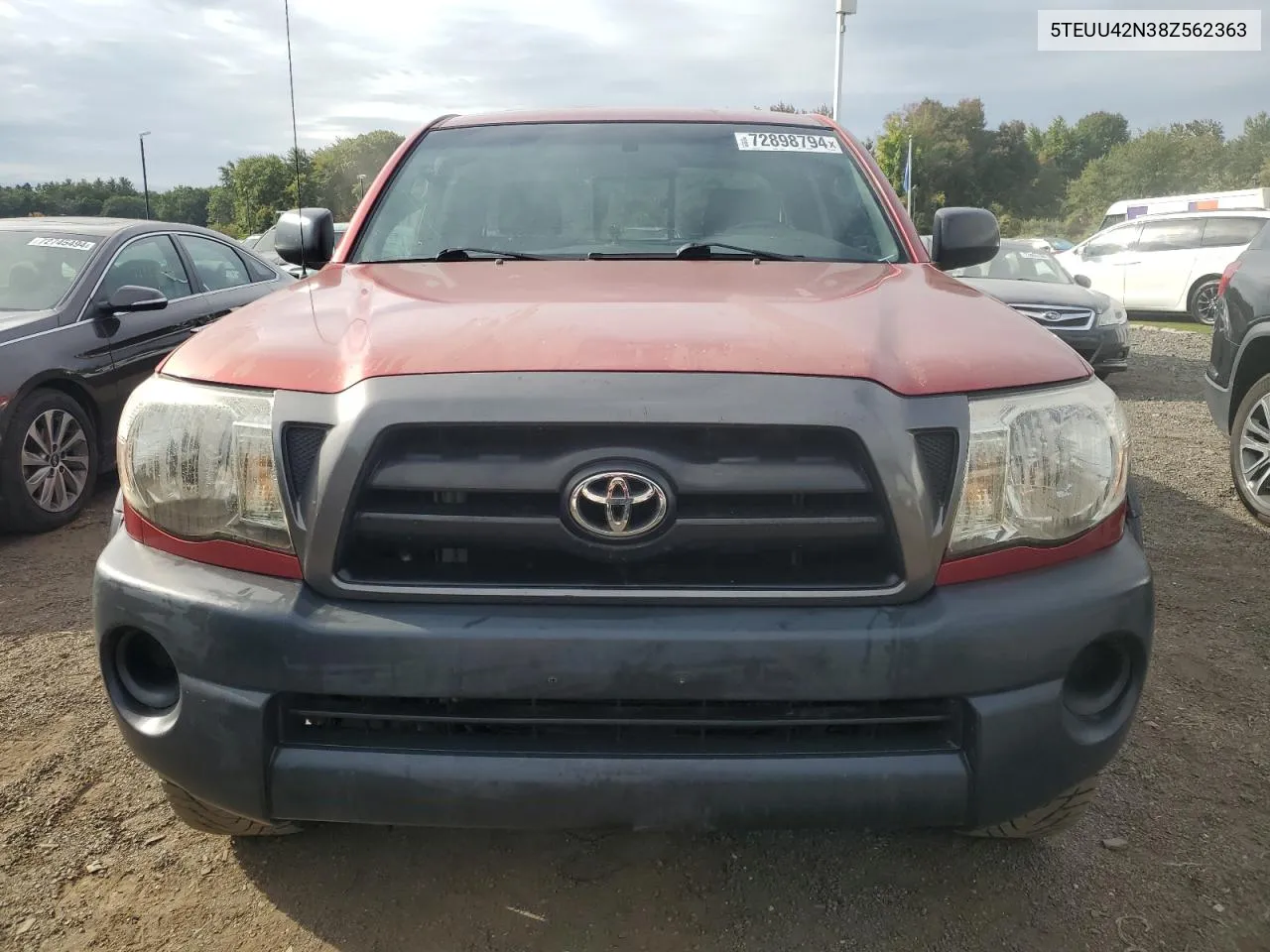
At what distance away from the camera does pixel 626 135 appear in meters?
3.17

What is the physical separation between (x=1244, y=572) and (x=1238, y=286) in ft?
5.75

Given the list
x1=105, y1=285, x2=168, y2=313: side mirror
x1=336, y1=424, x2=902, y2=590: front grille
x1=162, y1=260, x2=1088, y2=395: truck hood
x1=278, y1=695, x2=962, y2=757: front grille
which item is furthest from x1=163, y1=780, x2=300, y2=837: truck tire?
x1=105, y1=285, x2=168, y2=313: side mirror

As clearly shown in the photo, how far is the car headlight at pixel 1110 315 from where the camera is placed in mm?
9078

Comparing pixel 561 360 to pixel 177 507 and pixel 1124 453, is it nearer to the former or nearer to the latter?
pixel 177 507

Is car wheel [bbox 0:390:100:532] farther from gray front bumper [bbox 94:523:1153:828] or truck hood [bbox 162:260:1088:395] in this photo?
gray front bumper [bbox 94:523:1153:828]

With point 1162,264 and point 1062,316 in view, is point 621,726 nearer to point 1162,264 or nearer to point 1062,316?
point 1062,316

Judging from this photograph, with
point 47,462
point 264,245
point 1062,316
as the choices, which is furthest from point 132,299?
point 264,245

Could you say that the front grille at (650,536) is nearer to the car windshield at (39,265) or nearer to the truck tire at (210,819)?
the truck tire at (210,819)

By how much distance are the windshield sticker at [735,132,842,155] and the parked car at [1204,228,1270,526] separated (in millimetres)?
3015

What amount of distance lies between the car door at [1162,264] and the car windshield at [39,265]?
1564 centimetres

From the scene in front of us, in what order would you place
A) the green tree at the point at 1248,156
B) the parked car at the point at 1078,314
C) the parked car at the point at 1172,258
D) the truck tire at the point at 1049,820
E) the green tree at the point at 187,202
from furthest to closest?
1. the green tree at the point at 1248,156
2. the green tree at the point at 187,202
3. the parked car at the point at 1172,258
4. the parked car at the point at 1078,314
5. the truck tire at the point at 1049,820

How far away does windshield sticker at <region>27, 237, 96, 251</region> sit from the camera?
5551mm

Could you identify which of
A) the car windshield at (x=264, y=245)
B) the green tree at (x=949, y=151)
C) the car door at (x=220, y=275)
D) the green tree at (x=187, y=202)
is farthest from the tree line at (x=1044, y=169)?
the car door at (x=220, y=275)

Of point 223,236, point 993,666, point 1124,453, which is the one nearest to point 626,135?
point 1124,453
